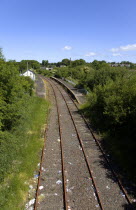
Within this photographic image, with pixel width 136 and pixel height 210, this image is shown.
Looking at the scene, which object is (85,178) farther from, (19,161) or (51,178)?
(19,161)

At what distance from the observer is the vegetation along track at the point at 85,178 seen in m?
6.67

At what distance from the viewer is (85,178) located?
26.5 feet

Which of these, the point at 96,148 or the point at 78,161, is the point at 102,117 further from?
the point at 78,161

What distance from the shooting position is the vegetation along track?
21.9 ft

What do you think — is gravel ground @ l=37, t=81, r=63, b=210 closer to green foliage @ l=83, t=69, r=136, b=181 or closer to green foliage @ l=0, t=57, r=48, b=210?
green foliage @ l=0, t=57, r=48, b=210

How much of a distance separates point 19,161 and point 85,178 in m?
3.73

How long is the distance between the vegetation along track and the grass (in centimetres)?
118

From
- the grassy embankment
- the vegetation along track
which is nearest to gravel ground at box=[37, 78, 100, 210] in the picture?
the vegetation along track

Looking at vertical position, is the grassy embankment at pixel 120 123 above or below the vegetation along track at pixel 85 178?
above

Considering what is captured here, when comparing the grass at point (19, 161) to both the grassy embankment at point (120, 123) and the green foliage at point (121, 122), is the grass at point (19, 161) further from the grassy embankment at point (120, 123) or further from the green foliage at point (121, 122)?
the green foliage at point (121, 122)

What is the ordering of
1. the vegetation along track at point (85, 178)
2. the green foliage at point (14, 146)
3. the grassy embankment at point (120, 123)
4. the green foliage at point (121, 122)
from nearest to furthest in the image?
1. the vegetation along track at point (85, 178)
2. the green foliage at point (14, 146)
3. the grassy embankment at point (120, 123)
4. the green foliage at point (121, 122)

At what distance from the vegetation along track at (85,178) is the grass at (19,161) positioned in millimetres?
1179

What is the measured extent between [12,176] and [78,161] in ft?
11.5

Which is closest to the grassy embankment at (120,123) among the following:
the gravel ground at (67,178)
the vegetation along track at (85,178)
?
the vegetation along track at (85,178)
